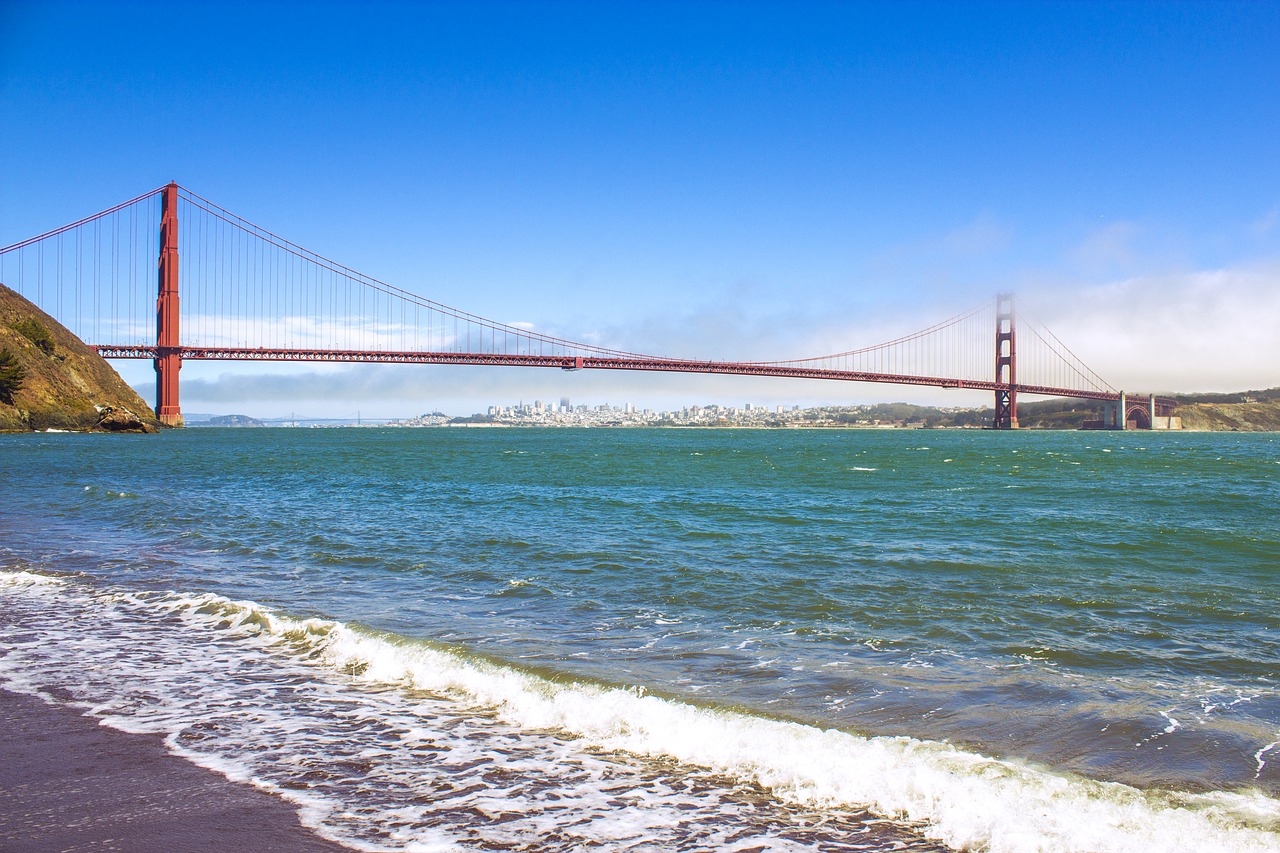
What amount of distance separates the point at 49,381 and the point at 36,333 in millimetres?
3320

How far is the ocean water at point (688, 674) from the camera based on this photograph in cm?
342

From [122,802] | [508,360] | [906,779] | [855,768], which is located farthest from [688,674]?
[508,360]

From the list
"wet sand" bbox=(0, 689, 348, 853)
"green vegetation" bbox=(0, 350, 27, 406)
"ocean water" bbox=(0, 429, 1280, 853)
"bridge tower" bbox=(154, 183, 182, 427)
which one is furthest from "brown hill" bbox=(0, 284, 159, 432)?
"wet sand" bbox=(0, 689, 348, 853)

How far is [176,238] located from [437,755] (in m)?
79.3

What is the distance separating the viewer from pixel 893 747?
404 centimetres

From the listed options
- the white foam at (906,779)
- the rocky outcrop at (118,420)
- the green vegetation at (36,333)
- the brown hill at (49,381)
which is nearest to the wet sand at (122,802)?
the white foam at (906,779)

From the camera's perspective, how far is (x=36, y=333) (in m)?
53.8

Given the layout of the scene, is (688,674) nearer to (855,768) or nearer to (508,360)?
(855,768)

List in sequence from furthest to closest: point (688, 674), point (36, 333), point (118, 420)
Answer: point (118, 420) < point (36, 333) < point (688, 674)

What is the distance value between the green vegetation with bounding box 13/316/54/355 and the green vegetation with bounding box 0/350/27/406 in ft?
12.2

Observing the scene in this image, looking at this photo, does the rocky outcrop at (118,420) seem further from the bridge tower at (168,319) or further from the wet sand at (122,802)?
the wet sand at (122,802)

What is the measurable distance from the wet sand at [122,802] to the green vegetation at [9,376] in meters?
56.2

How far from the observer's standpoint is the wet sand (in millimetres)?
2945

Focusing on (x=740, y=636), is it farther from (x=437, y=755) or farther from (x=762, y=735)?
(x=437, y=755)
